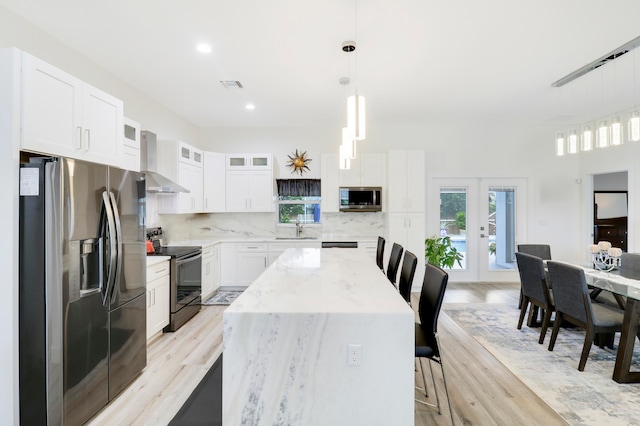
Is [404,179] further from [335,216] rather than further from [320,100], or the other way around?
[320,100]

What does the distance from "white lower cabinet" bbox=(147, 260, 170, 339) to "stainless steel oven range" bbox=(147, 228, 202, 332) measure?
0.26 ft

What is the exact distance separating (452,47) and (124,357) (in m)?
3.86

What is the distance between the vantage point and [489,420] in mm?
2090

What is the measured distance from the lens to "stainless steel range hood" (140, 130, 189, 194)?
12.5ft

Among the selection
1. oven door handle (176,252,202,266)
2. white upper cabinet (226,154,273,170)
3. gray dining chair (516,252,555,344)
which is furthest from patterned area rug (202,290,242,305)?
gray dining chair (516,252,555,344)

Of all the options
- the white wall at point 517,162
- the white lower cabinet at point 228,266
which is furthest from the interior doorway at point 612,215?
the white lower cabinet at point 228,266

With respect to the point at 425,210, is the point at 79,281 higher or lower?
lower

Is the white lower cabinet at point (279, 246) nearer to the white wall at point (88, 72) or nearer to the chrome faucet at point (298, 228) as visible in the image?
the chrome faucet at point (298, 228)

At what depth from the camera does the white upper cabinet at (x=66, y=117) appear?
1836 millimetres

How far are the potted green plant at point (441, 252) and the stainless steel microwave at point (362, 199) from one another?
111 cm

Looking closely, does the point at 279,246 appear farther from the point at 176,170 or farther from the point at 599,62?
the point at 599,62

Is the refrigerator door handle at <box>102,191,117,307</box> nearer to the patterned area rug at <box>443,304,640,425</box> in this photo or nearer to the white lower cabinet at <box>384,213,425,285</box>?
the patterned area rug at <box>443,304,640,425</box>

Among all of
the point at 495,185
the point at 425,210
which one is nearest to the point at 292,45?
the point at 425,210

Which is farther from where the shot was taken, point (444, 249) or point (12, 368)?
point (444, 249)
